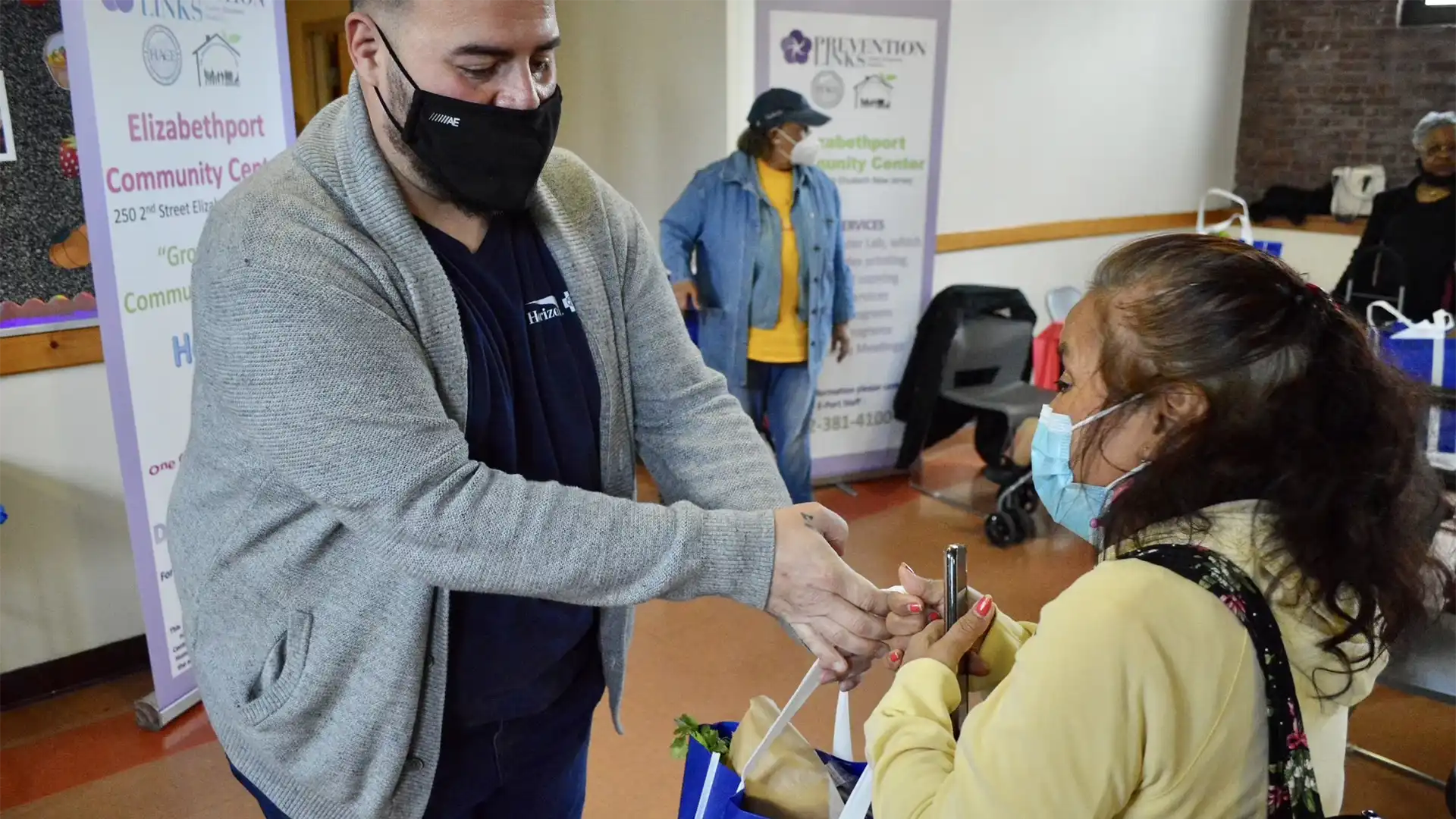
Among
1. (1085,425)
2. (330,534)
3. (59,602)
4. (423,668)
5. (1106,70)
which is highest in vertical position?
(1106,70)

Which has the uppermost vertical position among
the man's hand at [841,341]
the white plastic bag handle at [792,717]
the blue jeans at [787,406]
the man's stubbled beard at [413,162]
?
the man's stubbled beard at [413,162]

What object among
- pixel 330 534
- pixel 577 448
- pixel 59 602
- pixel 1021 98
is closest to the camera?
pixel 330 534

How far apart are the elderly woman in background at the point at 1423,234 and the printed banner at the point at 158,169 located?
4311 mm

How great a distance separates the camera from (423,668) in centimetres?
118

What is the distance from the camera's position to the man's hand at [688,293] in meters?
4.12

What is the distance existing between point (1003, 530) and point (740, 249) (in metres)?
1.46

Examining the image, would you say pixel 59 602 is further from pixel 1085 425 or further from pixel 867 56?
pixel 867 56

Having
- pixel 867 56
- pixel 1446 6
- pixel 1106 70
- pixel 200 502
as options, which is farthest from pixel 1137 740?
pixel 1446 6

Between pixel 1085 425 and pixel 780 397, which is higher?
pixel 1085 425

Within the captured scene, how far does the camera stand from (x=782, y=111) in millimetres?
4023

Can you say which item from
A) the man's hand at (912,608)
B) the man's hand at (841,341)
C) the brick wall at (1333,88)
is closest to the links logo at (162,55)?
the man's hand at (912,608)

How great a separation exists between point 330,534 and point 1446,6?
6767mm

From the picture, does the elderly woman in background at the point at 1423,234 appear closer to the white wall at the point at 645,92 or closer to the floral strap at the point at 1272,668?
the white wall at the point at 645,92

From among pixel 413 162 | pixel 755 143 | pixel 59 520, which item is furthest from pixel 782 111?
pixel 413 162
